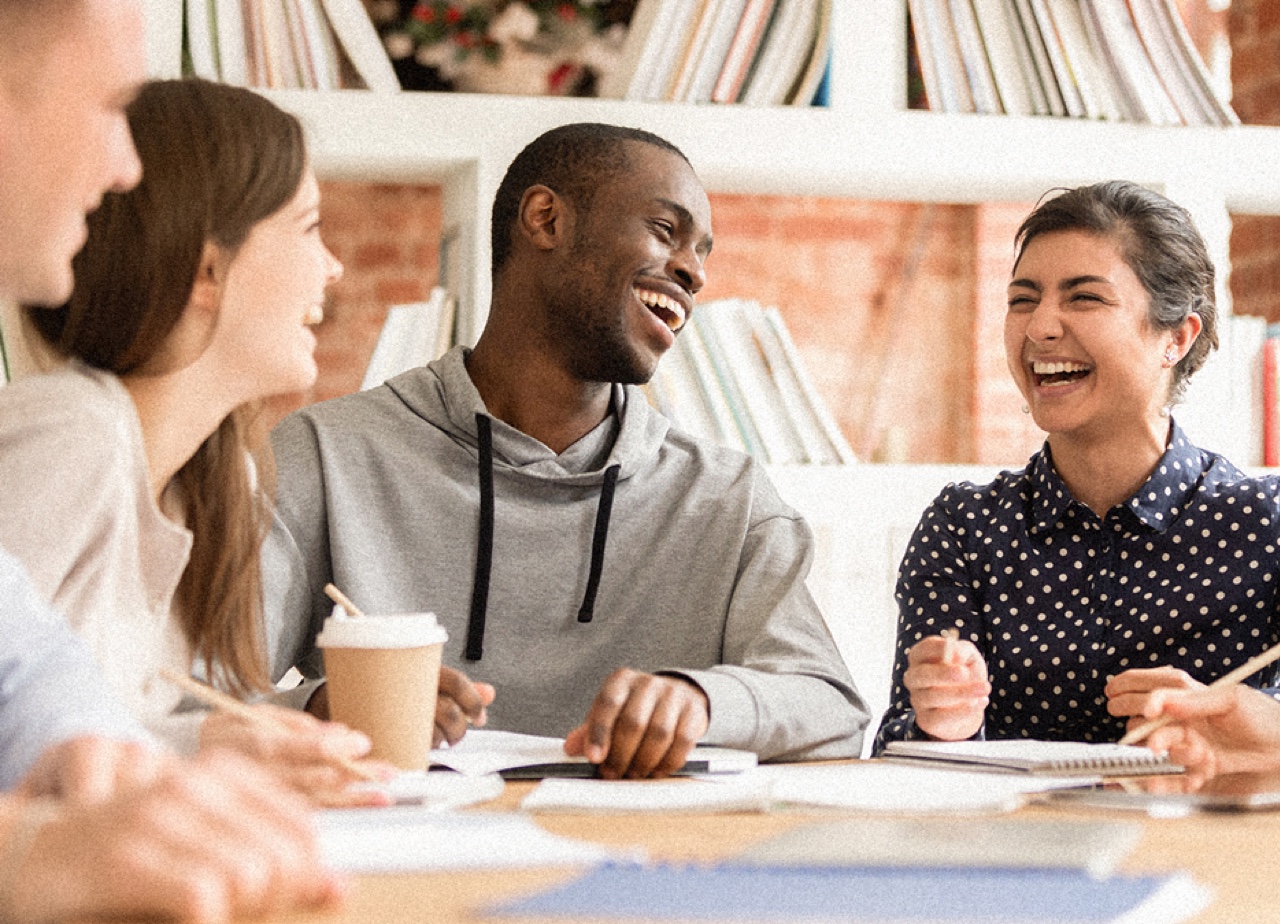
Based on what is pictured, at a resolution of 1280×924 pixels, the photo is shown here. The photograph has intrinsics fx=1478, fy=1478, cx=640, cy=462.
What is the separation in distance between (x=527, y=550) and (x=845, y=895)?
1.09 m

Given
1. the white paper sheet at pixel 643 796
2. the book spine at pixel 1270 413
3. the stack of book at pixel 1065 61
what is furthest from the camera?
the book spine at pixel 1270 413

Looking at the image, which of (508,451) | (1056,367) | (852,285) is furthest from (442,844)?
(852,285)

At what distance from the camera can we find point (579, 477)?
1.73m

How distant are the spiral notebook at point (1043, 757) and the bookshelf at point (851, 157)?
104 centimetres

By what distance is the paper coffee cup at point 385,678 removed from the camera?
1120 mm

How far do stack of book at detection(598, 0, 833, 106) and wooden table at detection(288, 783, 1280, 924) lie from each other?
57.8 inches

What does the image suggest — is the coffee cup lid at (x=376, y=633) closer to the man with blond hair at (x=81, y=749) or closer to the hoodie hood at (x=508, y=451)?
the man with blond hair at (x=81, y=749)

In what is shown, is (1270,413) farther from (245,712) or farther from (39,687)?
(39,687)

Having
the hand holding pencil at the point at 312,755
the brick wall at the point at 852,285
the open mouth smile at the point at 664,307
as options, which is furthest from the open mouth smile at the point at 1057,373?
the brick wall at the point at 852,285

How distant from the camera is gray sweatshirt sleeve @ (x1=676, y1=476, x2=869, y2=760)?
1326mm

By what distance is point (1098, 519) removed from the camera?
6.02ft

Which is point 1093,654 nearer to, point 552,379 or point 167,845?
point 552,379

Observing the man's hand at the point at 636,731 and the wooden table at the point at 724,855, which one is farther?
the man's hand at the point at 636,731

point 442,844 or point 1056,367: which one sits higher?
point 1056,367
